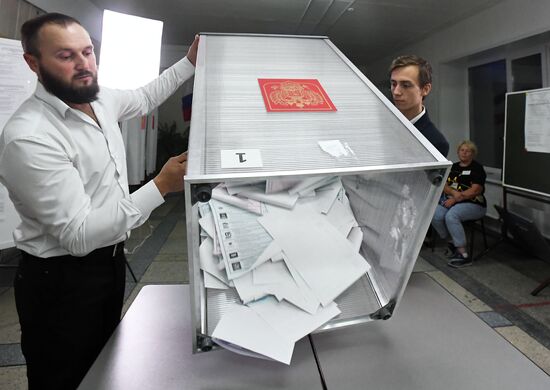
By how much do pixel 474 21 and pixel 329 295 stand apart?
4.51 metres

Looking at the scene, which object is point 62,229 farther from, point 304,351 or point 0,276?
point 0,276

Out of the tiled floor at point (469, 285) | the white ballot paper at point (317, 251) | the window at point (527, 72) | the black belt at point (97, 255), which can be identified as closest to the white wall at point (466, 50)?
the window at point (527, 72)

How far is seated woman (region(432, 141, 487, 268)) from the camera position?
301 cm

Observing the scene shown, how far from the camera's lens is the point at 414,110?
1.36 m

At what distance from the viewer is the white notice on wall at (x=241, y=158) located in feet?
1.66

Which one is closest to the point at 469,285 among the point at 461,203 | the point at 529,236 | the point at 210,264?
the point at 529,236

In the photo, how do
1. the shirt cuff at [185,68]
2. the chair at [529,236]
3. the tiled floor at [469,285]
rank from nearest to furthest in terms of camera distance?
the shirt cuff at [185,68] → the tiled floor at [469,285] → the chair at [529,236]

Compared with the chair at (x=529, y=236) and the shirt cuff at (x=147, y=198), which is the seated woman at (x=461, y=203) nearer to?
the chair at (x=529, y=236)

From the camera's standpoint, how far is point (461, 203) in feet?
10.3

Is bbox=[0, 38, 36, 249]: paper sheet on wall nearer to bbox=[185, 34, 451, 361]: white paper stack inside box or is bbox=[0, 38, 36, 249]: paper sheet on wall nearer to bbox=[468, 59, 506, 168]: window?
bbox=[185, 34, 451, 361]: white paper stack inside box

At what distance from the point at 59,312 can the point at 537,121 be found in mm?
3506

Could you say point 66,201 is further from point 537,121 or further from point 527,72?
point 527,72

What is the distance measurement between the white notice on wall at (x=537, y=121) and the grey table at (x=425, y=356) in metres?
2.61

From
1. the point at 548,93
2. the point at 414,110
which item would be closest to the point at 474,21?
the point at 548,93
